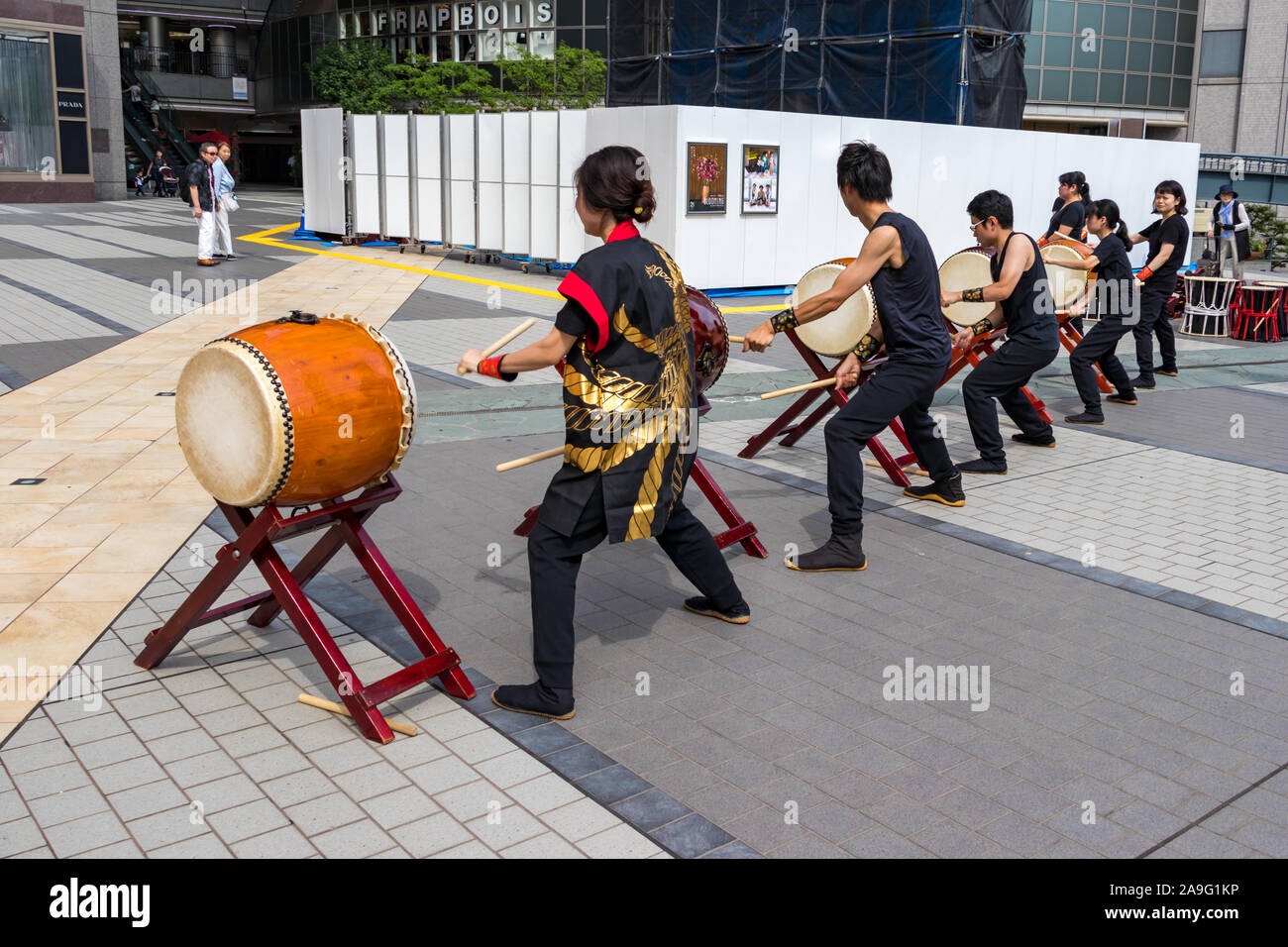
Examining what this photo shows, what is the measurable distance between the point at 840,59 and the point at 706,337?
18.8 metres

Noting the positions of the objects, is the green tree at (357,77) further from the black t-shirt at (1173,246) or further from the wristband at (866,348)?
the wristband at (866,348)

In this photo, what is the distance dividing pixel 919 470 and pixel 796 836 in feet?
15.7

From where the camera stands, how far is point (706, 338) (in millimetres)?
5758

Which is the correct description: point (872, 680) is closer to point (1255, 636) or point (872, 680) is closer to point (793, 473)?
point (1255, 636)

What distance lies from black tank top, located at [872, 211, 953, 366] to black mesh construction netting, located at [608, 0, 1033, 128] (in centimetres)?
1610

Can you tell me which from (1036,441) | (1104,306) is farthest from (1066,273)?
(1036,441)

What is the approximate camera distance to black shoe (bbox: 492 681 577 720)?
14.2 feet

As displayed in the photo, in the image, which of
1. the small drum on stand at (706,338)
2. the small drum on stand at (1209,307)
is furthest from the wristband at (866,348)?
the small drum on stand at (1209,307)

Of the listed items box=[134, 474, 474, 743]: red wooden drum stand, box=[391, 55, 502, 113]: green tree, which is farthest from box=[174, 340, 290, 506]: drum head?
box=[391, 55, 502, 113]: green tree

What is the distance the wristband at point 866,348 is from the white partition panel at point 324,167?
643 inches

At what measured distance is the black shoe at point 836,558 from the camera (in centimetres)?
598

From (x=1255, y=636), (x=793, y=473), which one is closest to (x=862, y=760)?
(x=1255, y=636)

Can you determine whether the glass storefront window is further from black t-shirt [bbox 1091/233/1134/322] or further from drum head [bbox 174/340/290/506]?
drum head [bbox 174/340/290/506]

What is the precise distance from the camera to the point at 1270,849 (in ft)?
11.6
